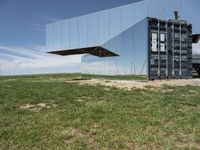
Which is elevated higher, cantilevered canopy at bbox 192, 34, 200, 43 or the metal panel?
cantilevered canopy at bbox 192, 34, 200, 43

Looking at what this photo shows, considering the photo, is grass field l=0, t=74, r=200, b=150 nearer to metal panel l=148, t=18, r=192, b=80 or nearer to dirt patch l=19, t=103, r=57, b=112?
dirt patch l=19, t=103, r=57, b=112

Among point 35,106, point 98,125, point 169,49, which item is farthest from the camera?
point 169,49

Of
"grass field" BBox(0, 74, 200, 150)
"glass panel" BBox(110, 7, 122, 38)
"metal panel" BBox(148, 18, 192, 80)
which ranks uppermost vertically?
"glass panel" BBox(110, 7, 122, 38)

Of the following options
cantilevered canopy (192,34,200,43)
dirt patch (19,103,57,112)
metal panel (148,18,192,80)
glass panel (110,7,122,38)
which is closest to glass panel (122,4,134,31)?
glass panel (110,7,122,38)

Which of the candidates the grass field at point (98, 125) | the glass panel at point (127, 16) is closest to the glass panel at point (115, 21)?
the glass panel at point (127, 16)

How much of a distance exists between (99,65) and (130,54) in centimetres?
1018

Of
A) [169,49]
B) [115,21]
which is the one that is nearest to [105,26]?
[115,21]

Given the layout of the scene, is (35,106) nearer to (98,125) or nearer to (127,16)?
(98,125)

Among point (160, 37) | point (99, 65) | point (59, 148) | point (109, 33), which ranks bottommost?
point (59, 148)

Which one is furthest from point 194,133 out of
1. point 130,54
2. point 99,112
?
point 130,54

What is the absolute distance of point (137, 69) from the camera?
31281 millimetres

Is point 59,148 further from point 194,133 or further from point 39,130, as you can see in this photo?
point 194,133

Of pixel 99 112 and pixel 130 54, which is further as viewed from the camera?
pixel 130 54

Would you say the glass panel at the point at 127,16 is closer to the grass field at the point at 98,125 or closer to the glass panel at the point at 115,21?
the glass panel at the point at 115,21
